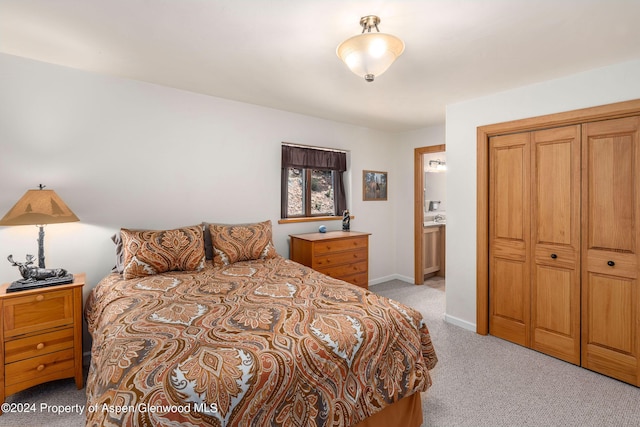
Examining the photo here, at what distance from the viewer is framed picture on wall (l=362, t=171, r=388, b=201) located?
15.2ft

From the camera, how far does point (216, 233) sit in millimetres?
2918

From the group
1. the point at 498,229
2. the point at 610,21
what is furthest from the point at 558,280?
the point at 610,21

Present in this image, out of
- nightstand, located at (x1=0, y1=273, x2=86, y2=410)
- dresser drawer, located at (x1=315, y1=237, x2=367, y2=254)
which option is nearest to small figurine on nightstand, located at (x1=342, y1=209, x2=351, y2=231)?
dresser drawer, located at (x1=315, y1=237, x2=367, y2=254)

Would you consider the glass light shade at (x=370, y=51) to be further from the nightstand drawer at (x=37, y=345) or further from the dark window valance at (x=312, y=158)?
the nightstand drawer at (x=37, y=345)

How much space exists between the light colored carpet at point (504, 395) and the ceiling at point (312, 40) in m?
2.44

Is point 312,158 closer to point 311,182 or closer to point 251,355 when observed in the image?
point 311,182

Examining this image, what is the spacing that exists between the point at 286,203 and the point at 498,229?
7.93ft

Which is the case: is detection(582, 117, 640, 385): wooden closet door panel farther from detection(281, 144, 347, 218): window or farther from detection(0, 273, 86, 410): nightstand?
detection(0, 273, 86, 410): nightstand

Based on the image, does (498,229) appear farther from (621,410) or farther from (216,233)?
(216,233)

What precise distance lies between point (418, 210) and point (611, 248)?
2474 millimetres

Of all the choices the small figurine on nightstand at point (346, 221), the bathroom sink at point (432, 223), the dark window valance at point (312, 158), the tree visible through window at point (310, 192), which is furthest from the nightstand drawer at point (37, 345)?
the bathroom sink at point (432, 223)

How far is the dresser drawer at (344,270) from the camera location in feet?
12.0

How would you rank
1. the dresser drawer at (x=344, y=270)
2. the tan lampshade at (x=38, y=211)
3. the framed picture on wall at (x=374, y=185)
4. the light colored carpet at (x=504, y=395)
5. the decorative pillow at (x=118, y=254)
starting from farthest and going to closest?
the framed picture on wall at (x=374, y=185)
the dresser drawer at (x=344, y=270)
the decorative pillow at (x=118, y=254)
the tan lampshade at (x=38, y=211)
the light colored carpet at (x=504, y=395)

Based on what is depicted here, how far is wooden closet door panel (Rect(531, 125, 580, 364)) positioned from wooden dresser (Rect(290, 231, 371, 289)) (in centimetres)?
184
